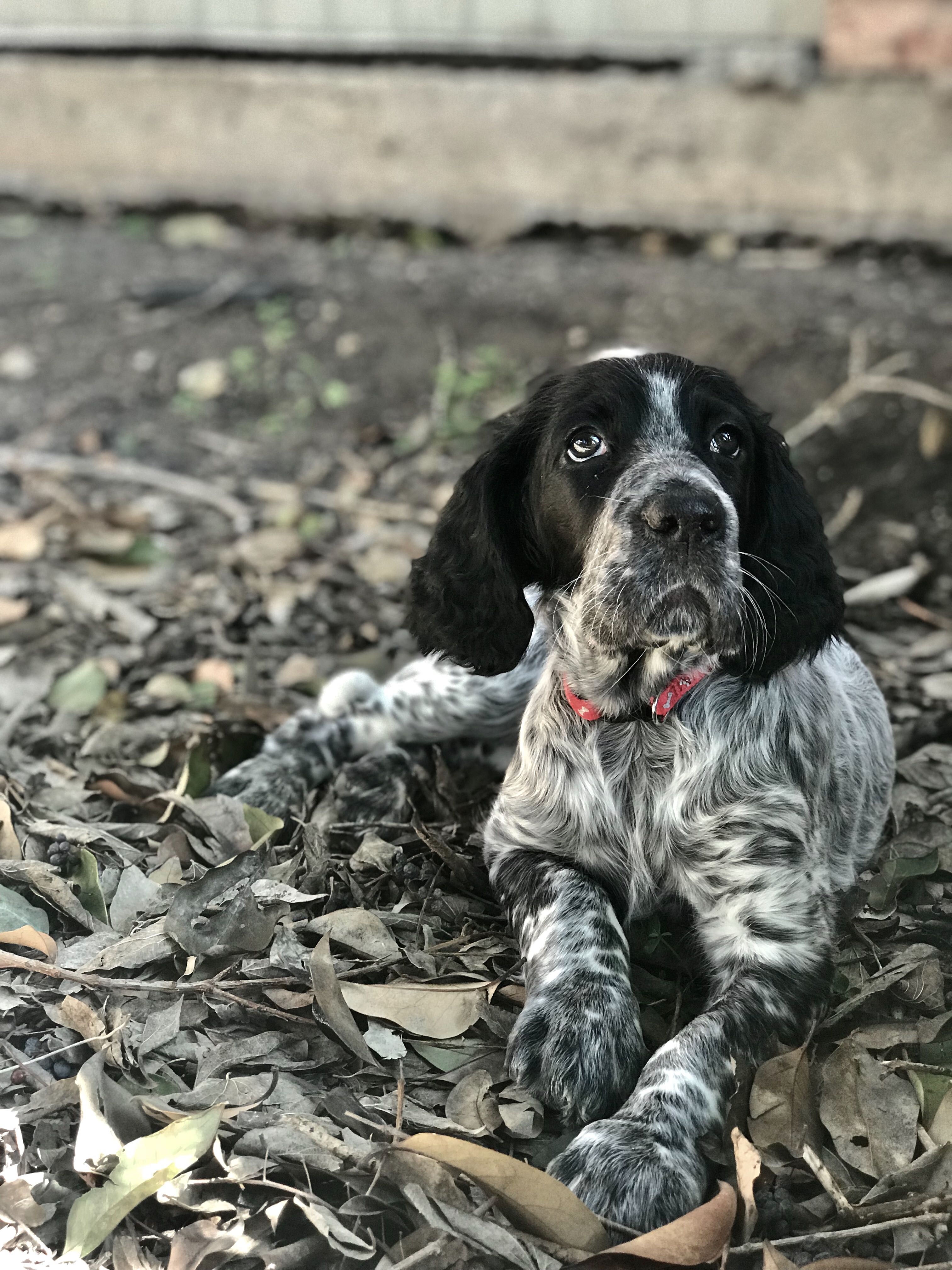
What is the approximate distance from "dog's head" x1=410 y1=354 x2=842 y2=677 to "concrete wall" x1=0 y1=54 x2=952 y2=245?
12.3 ft

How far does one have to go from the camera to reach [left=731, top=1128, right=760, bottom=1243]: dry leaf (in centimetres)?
237

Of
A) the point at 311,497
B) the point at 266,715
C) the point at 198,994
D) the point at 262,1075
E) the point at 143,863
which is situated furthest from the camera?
the point at 311,497

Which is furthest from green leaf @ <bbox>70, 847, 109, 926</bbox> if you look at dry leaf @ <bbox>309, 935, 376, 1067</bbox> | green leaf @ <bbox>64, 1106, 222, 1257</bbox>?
green leaf @ <bbox>64, 1106, 222, 1257</bbox>

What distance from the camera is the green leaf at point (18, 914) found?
119 inches

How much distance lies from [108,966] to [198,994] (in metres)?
0.21

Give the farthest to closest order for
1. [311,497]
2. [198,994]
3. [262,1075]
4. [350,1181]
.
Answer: [311,497] → [198,994] → [262,1075] → [350,1181]

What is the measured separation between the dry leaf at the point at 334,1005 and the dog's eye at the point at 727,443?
137 cm

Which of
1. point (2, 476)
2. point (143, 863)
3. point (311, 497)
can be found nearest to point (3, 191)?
point (2, 476)

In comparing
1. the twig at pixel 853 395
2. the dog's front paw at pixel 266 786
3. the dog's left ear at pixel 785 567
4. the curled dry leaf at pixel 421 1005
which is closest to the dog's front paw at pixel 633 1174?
the curled dry leaf at pixel 421 1005

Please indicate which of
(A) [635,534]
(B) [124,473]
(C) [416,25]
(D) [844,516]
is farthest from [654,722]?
(C) [416,25]

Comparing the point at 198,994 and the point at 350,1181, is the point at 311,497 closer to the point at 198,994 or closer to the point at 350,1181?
the point at 198,994

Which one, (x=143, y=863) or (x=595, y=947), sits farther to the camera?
(x=143, y=863)

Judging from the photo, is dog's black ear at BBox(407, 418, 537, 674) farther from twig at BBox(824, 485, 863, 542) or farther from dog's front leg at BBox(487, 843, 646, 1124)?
twig at BBox(824, 485, 863, 542)

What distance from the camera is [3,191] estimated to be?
24.8 feet
